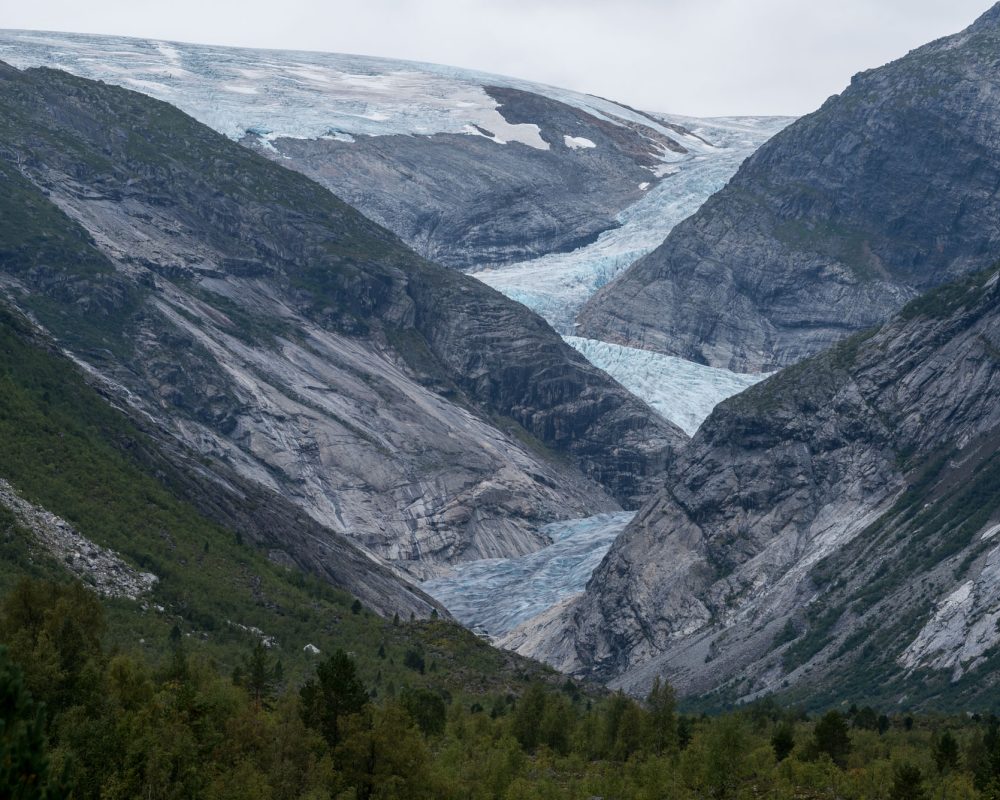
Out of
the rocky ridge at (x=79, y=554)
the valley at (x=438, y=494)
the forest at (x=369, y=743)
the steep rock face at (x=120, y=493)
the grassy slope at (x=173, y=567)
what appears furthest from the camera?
the valley at (x=438, y=494)

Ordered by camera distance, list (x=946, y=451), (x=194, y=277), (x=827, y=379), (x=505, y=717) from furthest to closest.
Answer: (x=194, y=277) → (x=827, y=379) → (x=946, y=451) → (x=505, y=717)

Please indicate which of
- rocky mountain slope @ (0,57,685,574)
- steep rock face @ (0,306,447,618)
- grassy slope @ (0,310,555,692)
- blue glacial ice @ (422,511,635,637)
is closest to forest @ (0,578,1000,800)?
grassy slope @ (0,310,555,692)

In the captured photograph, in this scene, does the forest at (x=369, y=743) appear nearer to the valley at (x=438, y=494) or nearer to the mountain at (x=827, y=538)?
the valley at (x=438, y=494)

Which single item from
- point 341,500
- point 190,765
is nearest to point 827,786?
point 190,765

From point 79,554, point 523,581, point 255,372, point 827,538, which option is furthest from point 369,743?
point 255,372

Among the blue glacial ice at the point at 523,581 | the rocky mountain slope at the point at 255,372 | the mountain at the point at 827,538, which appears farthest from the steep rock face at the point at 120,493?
the rocky mountain slope at the point at 255,372

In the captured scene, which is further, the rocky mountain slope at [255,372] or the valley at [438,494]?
the rocky mountain slope at [255,372]

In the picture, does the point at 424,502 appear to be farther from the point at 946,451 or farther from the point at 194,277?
the point at 946,451
